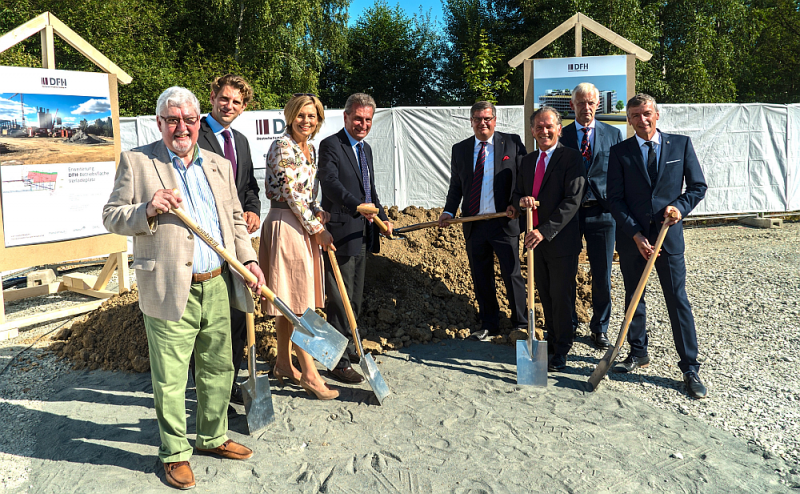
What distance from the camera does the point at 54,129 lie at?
6.08 meters

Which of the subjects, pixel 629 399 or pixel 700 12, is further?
pixel 700 12

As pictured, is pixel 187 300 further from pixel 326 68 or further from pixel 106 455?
pixel 326 68

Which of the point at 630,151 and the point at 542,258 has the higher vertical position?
the point at 630,151

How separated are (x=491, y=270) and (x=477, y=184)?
2.73 feet

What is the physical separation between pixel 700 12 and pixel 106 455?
82.5ft

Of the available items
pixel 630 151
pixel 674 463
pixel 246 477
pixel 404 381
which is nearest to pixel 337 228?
pixel 404 381

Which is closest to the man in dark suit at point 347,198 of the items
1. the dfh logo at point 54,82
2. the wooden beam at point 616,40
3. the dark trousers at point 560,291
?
the dark trousers at point 560,291

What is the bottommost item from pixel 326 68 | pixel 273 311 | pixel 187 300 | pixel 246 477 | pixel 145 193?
pixel 246 477

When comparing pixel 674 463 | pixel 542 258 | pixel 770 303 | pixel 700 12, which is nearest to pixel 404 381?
pixel 542 258

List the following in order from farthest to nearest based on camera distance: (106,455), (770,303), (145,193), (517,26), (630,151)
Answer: (517,26)
(770,303)
(630,151)
(106,455)
(145,193)

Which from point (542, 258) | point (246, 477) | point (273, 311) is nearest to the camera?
point (246, 477)

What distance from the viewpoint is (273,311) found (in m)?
4.09

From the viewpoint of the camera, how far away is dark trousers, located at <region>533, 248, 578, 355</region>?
468cm

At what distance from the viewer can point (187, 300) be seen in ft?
10.1
